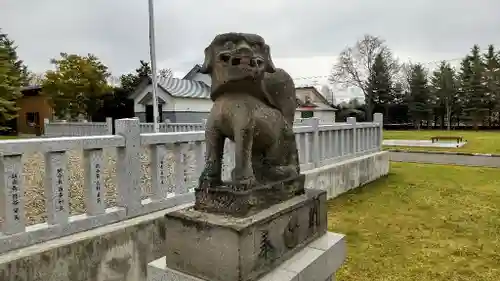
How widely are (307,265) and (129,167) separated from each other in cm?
189

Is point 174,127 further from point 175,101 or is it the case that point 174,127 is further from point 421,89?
point 421,89

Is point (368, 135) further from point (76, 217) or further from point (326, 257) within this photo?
point (76, 217)

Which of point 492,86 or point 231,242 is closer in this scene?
point 231,242

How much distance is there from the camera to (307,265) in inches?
92.5

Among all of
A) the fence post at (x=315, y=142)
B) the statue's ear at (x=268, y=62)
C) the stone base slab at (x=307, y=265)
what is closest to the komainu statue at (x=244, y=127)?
the statue's ear at (x=268, y=62)

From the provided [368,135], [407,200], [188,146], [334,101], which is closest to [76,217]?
[188,146]

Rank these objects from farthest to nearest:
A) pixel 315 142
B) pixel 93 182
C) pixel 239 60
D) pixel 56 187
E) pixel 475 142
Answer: pixel 475 142, pixel 315 142, pixel 93 182, pixel 56 187, pixel 239 60

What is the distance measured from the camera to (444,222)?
5.11m

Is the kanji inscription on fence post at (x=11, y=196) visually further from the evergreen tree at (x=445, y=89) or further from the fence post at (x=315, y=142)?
the evergreen tree at (x=445, y=89)

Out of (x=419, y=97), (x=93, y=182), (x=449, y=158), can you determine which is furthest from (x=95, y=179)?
(x=419, y=97)

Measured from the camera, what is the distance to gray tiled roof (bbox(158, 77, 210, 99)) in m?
20.0

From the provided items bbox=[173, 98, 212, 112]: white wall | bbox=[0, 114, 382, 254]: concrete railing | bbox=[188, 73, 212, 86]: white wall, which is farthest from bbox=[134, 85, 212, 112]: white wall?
bbox=[0, 114, 382, 254]: concrete railing

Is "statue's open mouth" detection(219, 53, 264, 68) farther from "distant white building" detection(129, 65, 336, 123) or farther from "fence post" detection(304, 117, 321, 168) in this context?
"distant white building" detection(129, 65, 336, 123)

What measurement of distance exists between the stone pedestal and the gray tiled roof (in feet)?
58.9
